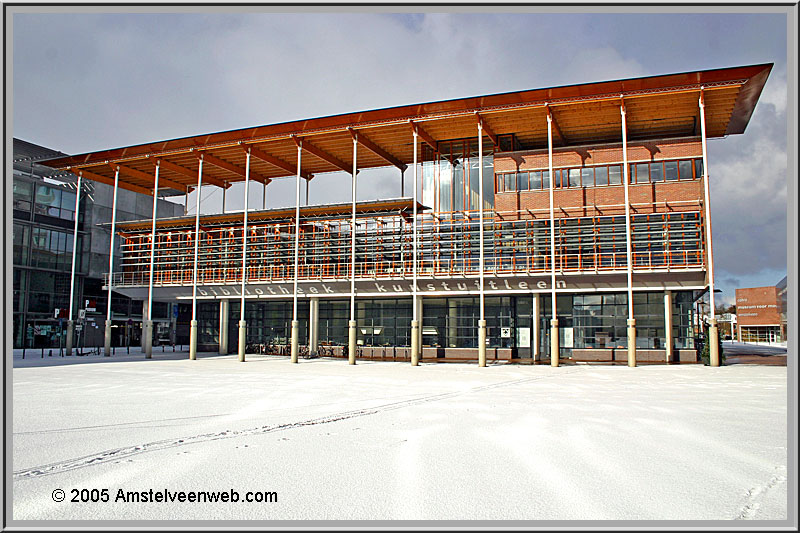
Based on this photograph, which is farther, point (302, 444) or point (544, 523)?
point (302, 444)

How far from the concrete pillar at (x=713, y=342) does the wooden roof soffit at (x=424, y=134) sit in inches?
626

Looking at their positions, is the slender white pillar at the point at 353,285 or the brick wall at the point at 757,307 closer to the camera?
the slender white pillar at the point at 353,285

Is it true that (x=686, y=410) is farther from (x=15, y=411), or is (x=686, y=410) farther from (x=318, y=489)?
(x=15, y=411)

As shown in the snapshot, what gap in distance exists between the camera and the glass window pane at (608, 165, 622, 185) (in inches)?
1246

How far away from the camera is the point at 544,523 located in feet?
13.7

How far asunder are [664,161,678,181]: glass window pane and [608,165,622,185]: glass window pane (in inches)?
84.8

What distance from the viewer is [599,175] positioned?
31953 millimetres

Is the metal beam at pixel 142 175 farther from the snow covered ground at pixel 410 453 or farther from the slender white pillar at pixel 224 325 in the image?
the snow covered ground at pixel 410 453

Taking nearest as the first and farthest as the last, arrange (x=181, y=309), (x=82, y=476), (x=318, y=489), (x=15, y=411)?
(x=318, y=489) → (x=82, y=476) → (x=15, y=411) → (x=181, y=309)

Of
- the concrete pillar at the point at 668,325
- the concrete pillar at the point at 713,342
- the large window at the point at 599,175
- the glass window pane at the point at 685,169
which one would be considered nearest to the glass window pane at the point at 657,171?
the large window at the point at 599,175

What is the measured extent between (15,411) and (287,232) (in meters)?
25.4

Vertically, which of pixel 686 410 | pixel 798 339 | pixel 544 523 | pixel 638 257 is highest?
pixel 638 257

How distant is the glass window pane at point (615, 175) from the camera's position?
3164cm

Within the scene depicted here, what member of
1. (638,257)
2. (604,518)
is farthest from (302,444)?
(638,257)
